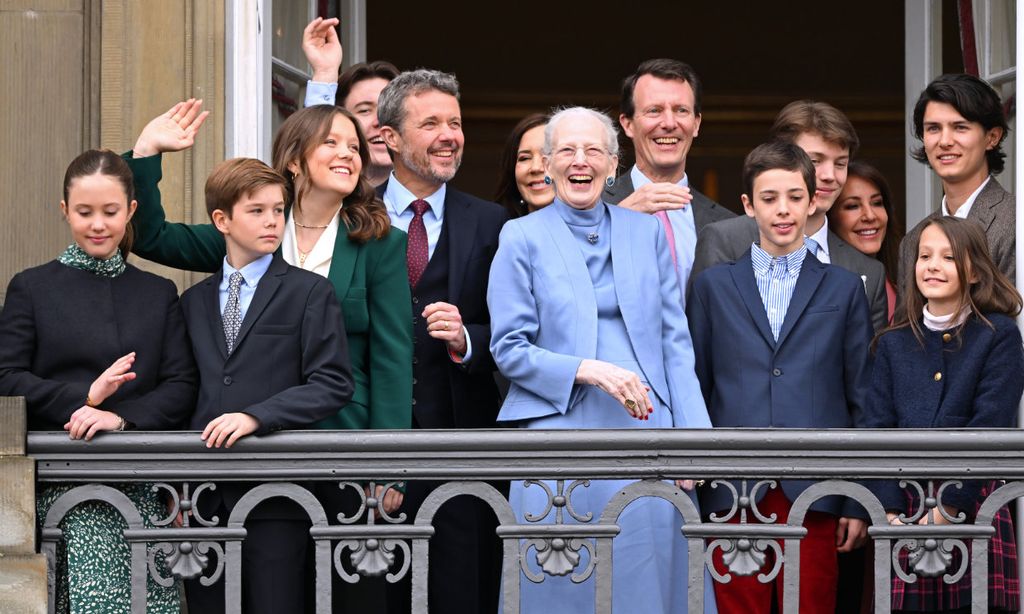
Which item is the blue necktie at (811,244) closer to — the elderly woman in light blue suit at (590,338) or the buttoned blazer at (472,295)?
the elderly woman in light blue suit at (590,338)

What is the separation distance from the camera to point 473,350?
565cm

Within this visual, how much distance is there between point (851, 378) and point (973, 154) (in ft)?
3.08

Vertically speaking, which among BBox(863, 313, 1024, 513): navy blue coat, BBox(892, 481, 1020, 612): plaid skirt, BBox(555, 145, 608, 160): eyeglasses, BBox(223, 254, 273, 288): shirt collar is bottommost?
BBox(892, 481, 1020, 612): plaid skirt

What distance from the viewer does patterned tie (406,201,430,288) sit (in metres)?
5.88

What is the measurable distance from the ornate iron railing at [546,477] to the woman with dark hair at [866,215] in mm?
1278

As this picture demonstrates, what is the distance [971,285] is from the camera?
5570mm

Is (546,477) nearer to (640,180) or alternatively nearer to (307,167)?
(307,167)

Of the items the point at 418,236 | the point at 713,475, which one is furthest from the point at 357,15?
the point at 713,475

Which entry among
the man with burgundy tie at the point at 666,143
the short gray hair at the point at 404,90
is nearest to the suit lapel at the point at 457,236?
the short gray hair at the point at 404,90

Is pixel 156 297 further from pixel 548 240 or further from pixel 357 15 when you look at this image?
pixel 357 15

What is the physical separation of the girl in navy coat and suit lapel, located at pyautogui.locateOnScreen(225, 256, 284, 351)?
1.80 metres

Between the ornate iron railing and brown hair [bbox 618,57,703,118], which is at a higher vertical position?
brown hair [bbox 618,57,703,118]

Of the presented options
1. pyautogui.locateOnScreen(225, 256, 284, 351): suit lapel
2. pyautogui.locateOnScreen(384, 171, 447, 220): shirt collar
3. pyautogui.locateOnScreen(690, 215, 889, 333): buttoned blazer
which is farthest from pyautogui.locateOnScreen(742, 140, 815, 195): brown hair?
pyautogui.locateOnScreen(225, 256, 284, 351): suit lapel

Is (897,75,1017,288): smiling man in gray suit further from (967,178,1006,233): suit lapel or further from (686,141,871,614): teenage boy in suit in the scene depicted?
(686,141,871,614): teenage boy in suit
